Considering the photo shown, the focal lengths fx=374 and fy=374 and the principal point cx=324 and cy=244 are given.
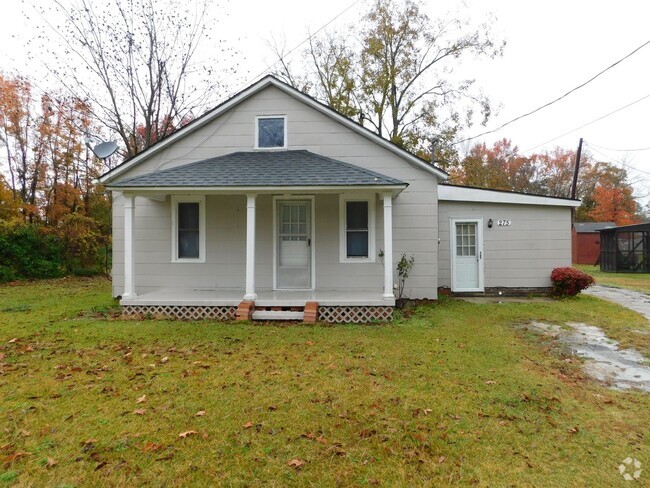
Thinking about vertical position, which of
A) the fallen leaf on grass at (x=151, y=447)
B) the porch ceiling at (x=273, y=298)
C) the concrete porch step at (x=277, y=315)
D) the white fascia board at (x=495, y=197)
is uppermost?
the white fascia board at (x=495, y=197)

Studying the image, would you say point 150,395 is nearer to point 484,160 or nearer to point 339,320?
point 339,320

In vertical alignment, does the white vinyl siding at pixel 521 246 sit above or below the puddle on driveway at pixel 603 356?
above

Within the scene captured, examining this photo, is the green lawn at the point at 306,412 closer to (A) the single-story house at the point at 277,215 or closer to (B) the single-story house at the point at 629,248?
(A) the single-story house at the point at 277,215

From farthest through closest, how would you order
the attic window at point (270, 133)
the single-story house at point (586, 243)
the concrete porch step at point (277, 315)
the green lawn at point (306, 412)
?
the single-story house at point (586, 243) → the attic window at point (270, 133) → the concrete porch step at point (277, 315) → the green lawn at point (306, 412)

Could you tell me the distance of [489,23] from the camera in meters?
19.4

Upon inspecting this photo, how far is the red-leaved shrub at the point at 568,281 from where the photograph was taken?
9461mm

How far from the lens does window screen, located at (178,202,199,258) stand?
877cm

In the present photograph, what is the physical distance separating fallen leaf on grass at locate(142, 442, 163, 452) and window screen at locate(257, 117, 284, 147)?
7346mm

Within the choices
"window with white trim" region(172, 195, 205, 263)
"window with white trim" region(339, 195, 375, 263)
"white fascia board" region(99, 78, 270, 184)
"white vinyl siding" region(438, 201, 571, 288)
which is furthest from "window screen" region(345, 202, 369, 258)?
"white fascia board" region(99, 78, 270, 184)

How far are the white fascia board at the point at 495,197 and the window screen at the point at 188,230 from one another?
6.42 meters

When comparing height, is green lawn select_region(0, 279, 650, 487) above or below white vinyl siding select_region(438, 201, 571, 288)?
below

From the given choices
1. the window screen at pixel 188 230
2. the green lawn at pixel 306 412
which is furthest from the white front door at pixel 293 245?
the green lawn at pixel 306 412

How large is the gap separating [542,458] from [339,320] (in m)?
4.74

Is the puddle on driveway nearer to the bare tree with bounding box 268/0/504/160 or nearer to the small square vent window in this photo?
the small square vent window
